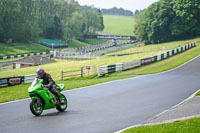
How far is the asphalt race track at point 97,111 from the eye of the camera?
10.9m

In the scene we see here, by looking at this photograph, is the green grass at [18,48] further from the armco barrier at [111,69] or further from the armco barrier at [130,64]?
the armco barrier at [111,69]

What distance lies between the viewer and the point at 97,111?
45.9 ft

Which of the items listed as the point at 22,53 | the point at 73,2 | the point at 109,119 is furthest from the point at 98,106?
the point at 73,2

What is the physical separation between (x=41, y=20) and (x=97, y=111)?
120151 mm

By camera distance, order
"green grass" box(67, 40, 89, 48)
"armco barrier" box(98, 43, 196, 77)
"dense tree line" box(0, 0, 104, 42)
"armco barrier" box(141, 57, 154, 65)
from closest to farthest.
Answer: "armco barrier" box(98, 43, 196, 77) → "armco barrier" box(141, 57, 154, 65) → "dense tree line" box(0, 0, 104, 42) → "green grass" box(67, 40, 89, 48)

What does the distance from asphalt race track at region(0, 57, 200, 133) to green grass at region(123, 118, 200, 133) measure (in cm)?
134

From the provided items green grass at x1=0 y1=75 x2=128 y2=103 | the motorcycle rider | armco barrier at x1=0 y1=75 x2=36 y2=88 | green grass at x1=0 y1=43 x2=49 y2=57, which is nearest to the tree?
green grass at x1=0 y1=43 x2=49 y2=57

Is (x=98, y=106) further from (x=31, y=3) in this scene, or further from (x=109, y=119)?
(x=31, y=3)

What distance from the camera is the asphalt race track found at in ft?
35.9

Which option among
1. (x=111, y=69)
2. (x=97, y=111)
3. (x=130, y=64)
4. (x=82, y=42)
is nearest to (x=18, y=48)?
(x=82, y=42)

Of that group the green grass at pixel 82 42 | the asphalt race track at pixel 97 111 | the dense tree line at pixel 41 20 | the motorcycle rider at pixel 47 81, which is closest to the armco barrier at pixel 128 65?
the asphalt race track at pixel 97 111

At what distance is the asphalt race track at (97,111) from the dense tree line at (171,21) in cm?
7552

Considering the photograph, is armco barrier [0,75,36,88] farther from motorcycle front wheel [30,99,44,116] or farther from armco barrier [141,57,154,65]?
armco barrier [141,57,154,65]

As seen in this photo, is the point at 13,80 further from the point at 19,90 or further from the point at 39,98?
the point at 39,98
